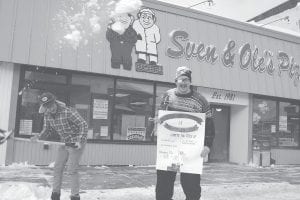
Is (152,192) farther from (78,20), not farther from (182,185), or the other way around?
(78,20)

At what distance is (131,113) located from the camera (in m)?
12.6

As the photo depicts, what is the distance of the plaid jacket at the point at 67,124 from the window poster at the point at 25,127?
5.15 metres

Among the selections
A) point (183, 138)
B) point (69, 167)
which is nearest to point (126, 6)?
point (69, 167)

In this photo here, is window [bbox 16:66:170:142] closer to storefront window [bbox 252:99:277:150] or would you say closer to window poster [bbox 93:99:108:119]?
window poster [bbox 93:99:108:119]

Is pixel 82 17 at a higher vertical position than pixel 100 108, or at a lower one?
higher

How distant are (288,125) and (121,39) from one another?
26.5 ft

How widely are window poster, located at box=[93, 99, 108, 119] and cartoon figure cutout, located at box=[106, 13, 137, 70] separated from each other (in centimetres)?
110

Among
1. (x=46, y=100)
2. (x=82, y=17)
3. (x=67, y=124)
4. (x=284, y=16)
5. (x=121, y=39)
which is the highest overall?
(x=284, y=16)

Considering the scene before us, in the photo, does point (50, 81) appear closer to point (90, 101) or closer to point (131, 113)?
point (90, 101)

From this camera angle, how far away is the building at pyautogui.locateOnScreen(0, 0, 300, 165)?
10.8 m

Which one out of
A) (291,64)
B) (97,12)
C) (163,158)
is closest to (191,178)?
(163,158)

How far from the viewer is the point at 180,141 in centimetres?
514

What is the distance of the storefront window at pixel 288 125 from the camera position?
1608 cm

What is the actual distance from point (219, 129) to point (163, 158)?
1062 cm
